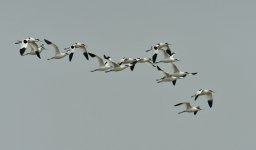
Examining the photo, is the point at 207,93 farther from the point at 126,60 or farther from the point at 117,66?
the point at 117,66

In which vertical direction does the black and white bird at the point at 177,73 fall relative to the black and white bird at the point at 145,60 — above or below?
below

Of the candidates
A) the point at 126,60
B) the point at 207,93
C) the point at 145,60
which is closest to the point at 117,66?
the point at 126,60

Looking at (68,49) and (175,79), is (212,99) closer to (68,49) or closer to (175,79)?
(175,79)

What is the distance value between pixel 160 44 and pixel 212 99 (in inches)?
194

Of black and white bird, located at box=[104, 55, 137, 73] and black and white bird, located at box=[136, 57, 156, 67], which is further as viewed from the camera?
black and white bird, located at box=[136, 57, 156, 67]

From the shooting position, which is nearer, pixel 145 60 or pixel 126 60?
pixel 126 60

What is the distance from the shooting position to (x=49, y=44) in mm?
105250

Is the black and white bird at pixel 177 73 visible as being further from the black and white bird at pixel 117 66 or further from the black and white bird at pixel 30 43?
the black and white bird at pixel 30 43

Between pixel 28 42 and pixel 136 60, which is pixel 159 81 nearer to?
pixel 136 60

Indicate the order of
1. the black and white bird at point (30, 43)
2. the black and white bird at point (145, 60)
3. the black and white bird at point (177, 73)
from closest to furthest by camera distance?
the black and white bird at point (30, 43)
the black and white bird at point (177, 73)
the black and white bird at point (145, 60)

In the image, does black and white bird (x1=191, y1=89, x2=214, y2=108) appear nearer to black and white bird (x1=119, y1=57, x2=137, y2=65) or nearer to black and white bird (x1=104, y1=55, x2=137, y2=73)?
black and white bird (x1=104, y1=55, x2=137, y2=73)

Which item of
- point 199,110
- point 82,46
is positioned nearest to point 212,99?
point 199,110

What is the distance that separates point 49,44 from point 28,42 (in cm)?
293

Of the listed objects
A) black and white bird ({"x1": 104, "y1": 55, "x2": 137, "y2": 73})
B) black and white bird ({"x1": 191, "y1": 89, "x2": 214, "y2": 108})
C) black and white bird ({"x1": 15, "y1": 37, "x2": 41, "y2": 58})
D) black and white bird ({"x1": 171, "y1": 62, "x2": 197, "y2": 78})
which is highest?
black and white bird ({"x1": 15, "y1": 37, "x2": 41, "y2": 58})
